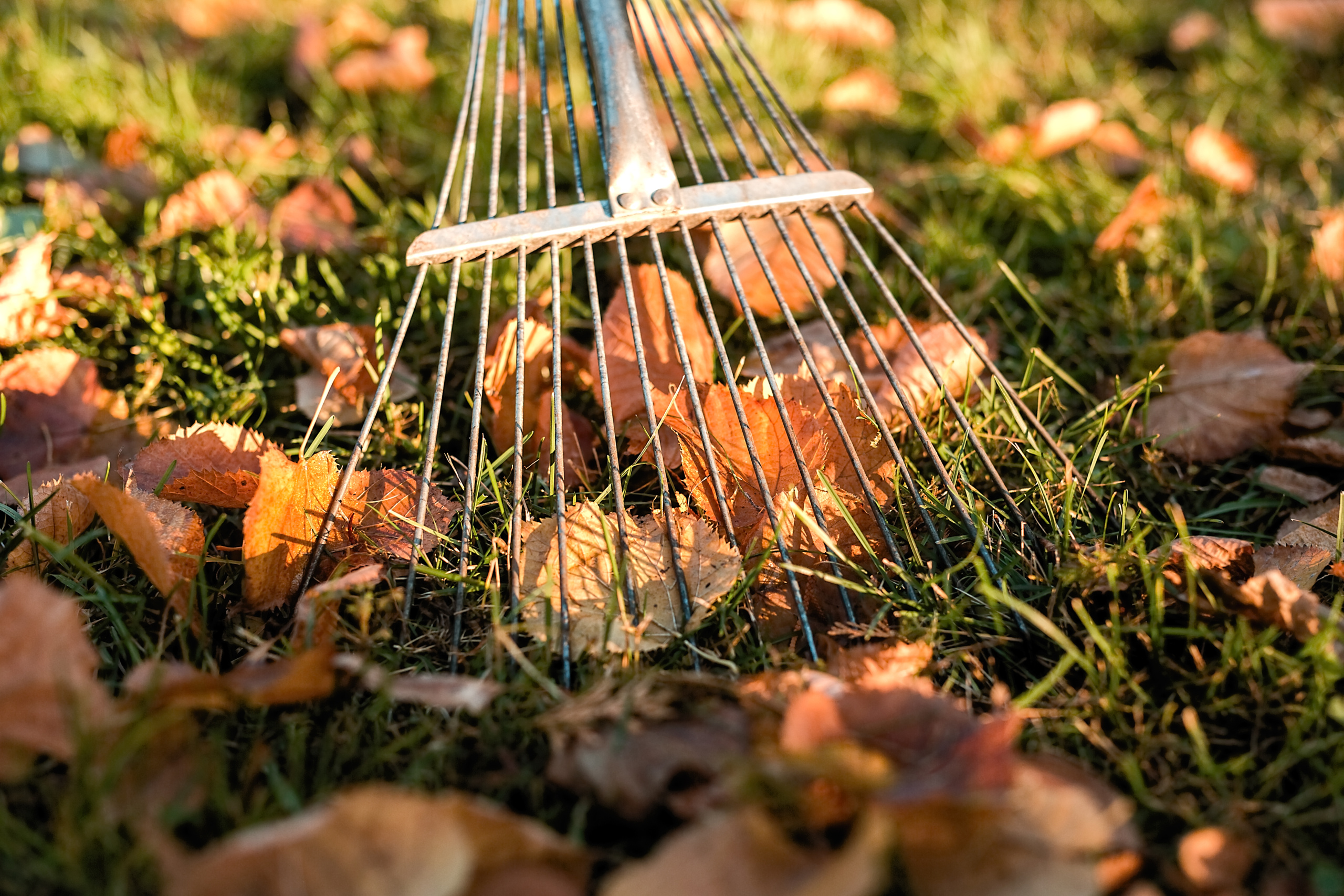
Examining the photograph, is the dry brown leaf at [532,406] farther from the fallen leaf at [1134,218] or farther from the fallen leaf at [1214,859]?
the fallen leaf at [1134,218]

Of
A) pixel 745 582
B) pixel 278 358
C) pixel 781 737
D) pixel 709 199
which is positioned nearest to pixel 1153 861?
pixel 781 737

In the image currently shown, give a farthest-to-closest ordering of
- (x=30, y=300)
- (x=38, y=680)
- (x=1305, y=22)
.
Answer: (x=1305, y=22) < (x=30, y=300) < (x=38, y=680)

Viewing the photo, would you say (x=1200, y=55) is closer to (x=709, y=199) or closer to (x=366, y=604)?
(x=709, y=199)

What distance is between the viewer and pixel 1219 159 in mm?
2195

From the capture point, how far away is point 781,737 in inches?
35.8

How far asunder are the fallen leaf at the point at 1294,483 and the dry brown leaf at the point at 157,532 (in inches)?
60.8

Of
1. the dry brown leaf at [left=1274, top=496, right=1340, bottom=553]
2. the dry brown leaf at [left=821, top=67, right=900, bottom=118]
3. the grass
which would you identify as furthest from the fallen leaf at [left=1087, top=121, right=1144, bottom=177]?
the dry brown leaf at [left=1274, top=496, right=1340, bottom=553]


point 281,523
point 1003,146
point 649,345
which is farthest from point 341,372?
point 1003,146

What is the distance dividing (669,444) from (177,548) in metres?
0.68

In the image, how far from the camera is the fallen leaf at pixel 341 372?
1.56m

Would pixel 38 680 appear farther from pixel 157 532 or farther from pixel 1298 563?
pixel 1298 563

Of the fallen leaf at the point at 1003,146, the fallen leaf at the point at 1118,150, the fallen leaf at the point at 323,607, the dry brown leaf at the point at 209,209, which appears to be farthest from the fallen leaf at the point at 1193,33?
the fallen leaf at the point at 323,607

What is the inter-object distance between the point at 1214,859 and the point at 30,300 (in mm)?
1883

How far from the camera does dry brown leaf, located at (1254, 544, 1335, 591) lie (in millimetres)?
1217
